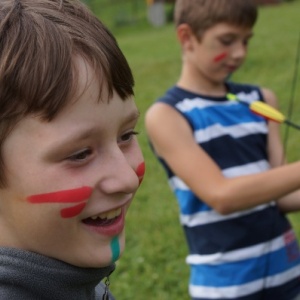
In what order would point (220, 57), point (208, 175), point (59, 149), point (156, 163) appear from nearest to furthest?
point (59, 149), point (208, 175), point (220, 57), point (156, 163)

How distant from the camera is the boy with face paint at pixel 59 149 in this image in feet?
3.55

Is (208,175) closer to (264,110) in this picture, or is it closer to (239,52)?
(264,110)

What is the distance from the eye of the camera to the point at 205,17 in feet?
7.63

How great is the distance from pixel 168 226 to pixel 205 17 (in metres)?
2.46

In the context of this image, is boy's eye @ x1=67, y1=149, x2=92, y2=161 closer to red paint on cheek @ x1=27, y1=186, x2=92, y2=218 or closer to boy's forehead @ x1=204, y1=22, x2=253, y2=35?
red paint on cheek @ x1=27, y1=186, x2=92, y2=218

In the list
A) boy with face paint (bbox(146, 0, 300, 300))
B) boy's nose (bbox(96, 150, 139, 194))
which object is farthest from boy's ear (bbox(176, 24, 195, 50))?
boy's nose (bbox(96, 150, 139, 194))

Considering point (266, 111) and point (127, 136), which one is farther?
point (266, 111)

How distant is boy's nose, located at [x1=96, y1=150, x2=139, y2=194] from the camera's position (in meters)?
1.12

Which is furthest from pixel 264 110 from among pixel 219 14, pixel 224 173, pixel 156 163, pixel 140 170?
pixel 156 163

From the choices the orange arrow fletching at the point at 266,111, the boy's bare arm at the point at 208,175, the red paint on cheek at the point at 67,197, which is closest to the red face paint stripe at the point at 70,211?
the red paint on cheek at the point at 67,197

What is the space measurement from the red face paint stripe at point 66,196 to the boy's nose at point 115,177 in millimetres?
24

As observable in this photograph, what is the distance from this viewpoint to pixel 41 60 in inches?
42.9

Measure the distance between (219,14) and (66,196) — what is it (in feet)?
4.43

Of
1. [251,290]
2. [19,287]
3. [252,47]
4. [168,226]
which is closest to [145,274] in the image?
[168,226]
